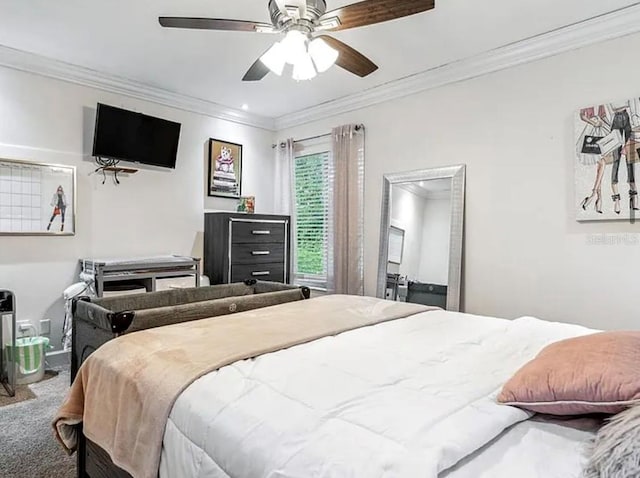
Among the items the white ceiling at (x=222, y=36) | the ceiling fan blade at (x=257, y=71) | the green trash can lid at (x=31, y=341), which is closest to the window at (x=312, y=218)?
the white ceiling at (x=222, y=36)

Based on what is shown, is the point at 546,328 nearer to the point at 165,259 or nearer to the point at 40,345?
the point at 165,259

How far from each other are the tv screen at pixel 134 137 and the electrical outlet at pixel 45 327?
56.7 inches

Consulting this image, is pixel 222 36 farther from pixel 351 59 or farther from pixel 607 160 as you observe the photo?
pixel 607 160

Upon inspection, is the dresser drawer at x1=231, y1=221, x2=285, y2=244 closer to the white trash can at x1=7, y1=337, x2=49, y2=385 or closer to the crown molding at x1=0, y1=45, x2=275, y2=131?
the crown molding at x1=0, y1=45, x2=275, y2=131

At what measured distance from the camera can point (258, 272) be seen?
4.14m

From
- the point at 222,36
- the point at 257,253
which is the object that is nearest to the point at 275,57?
the point at 222,36

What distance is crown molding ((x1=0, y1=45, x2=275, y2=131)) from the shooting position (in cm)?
317

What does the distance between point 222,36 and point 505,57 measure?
211cm

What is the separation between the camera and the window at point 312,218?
14.7 ft

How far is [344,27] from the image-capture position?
6.81 ft

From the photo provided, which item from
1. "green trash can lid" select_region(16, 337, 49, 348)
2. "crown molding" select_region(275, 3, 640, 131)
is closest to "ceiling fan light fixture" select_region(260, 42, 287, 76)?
"crown molding" select_region(275, 3, 640, 131)

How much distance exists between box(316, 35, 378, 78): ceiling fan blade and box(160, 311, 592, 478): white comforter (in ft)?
5.32

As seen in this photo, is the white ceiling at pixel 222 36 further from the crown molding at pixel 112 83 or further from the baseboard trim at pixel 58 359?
the baseboard trim at pixel 58 359

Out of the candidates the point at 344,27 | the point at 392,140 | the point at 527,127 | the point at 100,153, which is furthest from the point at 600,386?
the point at 100,153
